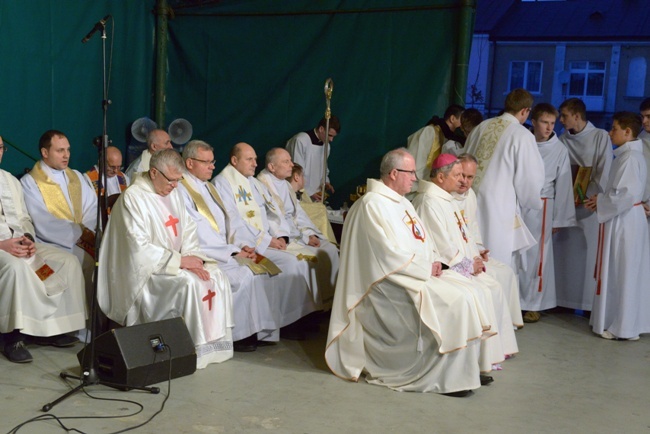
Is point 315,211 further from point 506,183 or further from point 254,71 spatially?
point 254,71

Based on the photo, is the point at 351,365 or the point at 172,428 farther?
the point at 351,365

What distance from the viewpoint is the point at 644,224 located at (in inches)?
276

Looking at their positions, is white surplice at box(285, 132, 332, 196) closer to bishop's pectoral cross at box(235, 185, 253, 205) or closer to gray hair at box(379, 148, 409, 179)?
bishop's pectoral cross at box(235, 185, 253, 205)

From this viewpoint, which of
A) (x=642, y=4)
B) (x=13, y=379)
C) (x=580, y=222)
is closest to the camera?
(x=13, y=379)

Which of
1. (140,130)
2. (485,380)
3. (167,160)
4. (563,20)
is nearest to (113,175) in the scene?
(140,130)

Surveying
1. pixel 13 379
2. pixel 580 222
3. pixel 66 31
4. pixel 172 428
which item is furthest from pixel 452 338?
pixel 66 31

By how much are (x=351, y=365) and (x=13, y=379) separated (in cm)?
207

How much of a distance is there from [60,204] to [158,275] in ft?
4.53

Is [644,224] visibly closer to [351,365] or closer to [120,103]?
[351,365]

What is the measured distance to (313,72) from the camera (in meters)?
9.22

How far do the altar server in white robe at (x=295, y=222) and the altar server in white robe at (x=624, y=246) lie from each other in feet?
7.37

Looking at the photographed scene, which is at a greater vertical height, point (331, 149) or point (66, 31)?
point (66, 31)

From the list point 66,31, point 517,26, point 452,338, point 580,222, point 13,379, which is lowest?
point 13,379

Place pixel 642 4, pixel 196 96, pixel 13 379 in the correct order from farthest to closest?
pixel 642 4 → pixel 196 96 → pixel 13 379
